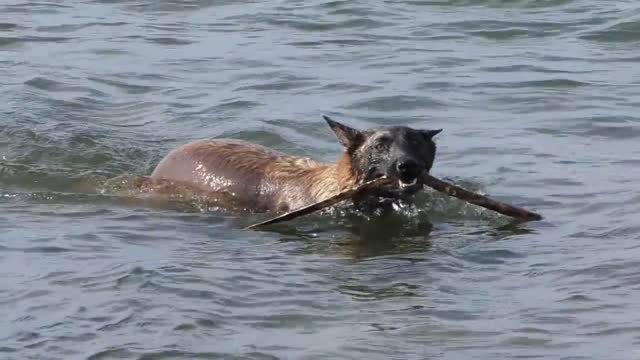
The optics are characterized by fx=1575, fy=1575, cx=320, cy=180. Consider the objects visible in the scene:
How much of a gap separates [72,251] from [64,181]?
2461 mm

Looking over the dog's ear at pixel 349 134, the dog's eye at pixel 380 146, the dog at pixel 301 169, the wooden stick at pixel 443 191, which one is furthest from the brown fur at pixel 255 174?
the dog's eye at pixel 380 146

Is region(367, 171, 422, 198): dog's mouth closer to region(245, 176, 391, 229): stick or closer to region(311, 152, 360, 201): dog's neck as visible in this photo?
region(245, 176, 391, 229): stick

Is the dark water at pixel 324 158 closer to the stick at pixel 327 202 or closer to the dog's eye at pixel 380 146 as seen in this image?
the stick at pixel 327 202

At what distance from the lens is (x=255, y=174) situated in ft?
34.9

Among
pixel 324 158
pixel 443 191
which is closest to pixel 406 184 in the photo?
pixel 443 191

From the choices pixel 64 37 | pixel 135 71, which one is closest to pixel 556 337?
pixel 135 71

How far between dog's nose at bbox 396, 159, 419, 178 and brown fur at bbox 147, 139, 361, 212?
21.9 inches

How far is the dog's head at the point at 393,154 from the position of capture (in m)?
9.53

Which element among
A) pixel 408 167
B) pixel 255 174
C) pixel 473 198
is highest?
pixel 408 167

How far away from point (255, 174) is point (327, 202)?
3.51 feet

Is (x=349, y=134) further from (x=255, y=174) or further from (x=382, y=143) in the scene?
(x=255, y=174)

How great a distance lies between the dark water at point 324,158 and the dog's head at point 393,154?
1.11 feet

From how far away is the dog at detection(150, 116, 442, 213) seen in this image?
9633 millimetres

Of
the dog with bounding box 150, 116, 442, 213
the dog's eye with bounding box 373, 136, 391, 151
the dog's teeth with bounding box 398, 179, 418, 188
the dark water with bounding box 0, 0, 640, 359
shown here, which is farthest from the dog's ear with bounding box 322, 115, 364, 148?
the dark water with bounding box 0, 0, 640, 359
